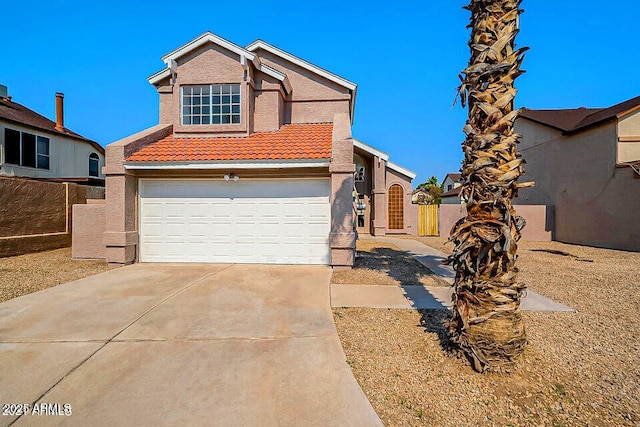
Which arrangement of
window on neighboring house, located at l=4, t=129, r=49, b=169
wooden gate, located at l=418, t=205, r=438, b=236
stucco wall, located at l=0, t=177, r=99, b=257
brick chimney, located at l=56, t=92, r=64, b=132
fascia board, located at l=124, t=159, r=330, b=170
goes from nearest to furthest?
fascia board, located at l=124, t=159, r=330, b=170, stucco wall, located at l=0, t=177, r=99, b=257, window on neighboring house, located at l=4, t=129, r=49, b=169, wooden gate, located at l=418, t=205, r=438, b=236, brick chimney, located at l=56, t=92, r=64, b=132

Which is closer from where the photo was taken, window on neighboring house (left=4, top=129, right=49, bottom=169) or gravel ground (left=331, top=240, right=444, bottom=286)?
gravel ground (left=331, top=240, right=444, bottom=286)

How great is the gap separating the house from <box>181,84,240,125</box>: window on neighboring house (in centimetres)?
4

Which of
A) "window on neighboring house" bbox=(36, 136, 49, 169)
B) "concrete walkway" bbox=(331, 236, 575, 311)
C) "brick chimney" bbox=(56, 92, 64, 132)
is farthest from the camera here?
"brick chimney" bbox=(56, 92, 64, 132)

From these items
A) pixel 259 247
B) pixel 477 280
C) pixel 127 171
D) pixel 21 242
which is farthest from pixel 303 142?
pixel 21 242

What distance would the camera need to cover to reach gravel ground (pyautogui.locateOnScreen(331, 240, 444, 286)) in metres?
7.73

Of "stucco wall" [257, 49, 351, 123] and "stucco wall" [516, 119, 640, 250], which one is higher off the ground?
"stucco wall" [257, 49, 351, 123]

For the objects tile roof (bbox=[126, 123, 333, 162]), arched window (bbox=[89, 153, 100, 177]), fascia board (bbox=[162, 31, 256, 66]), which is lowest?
tile roof (bbox=[126, 123, 333, 162])

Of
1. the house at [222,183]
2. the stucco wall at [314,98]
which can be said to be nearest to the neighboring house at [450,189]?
the stucco wall at [314,98]

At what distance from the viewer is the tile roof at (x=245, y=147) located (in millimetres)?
9156

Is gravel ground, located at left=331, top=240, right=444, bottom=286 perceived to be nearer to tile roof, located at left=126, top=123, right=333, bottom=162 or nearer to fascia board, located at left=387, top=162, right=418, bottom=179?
tile roof, located at left=126, top=123, right=333, bottom=162

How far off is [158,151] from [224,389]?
8.55 metres

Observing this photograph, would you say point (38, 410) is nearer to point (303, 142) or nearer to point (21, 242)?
point (303, 142)

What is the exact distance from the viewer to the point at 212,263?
383 inches

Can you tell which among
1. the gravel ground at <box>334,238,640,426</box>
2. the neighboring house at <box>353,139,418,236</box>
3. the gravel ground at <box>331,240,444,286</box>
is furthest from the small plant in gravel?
the neighboring house at <box>353,139,418,236</box>
